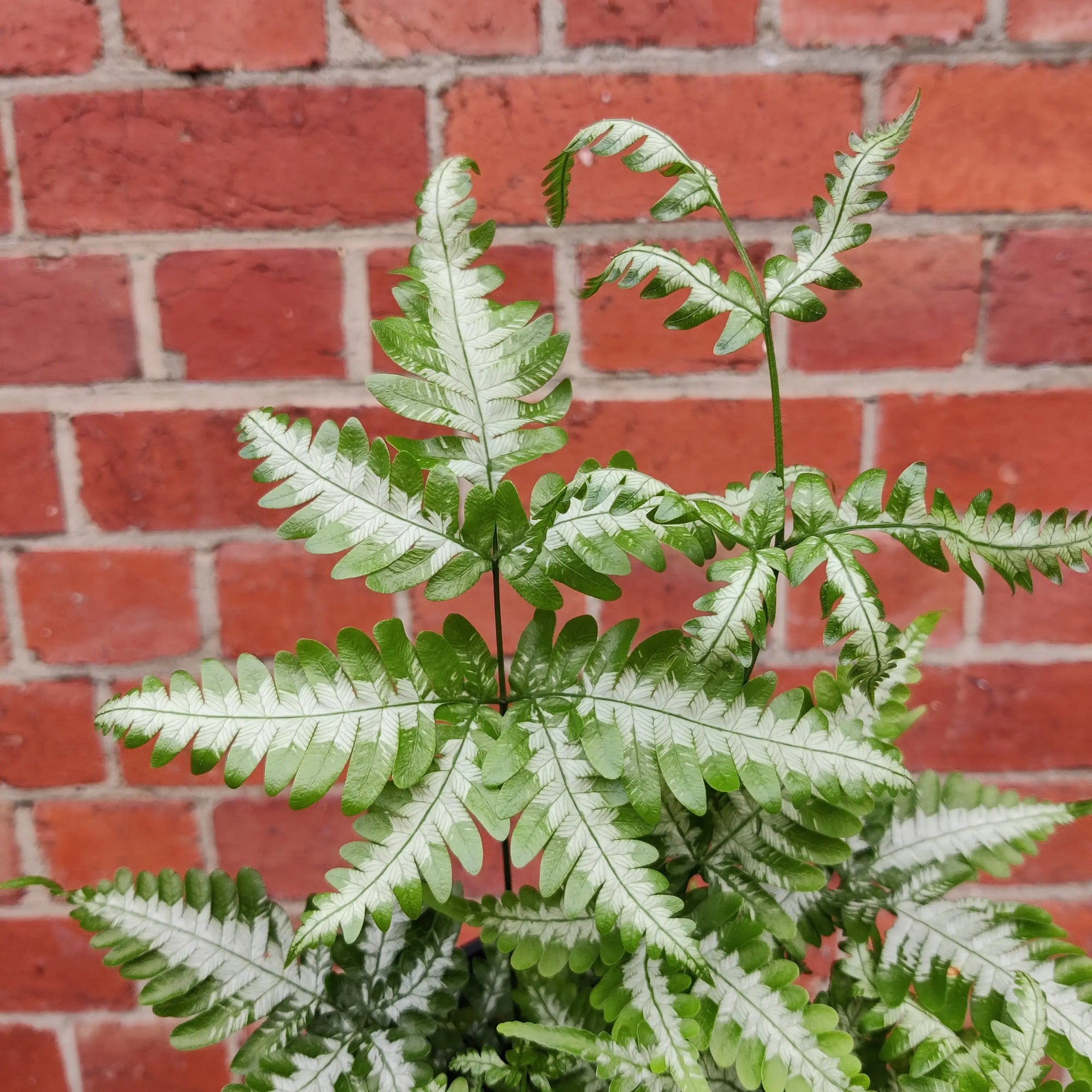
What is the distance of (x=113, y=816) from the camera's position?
819mm

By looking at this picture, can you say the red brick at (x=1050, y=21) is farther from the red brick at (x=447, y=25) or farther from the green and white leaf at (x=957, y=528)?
the green and white leaf at (x=957, y=528)

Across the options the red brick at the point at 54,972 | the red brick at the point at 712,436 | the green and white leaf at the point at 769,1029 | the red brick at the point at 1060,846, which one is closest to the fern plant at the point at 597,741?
the green and white leaf at the point at 769,1029

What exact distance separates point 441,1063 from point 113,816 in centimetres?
49

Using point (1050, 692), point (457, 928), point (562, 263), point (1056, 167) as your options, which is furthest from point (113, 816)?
point (1056, 167)

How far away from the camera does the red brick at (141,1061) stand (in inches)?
34.3

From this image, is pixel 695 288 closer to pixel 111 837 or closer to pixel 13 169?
pixel 13 169

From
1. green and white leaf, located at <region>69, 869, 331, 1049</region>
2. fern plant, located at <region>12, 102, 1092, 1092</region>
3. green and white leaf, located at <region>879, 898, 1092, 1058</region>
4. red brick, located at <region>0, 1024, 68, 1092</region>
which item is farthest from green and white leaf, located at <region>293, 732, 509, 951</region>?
red brick, located at <region>0, 1024, 68, 1092</region>

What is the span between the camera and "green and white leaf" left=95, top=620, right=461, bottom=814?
14.4 inches

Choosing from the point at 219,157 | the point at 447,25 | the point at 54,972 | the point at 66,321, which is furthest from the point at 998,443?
the point at 54,972

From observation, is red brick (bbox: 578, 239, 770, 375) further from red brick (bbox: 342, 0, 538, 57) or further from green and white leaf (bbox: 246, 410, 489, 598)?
green and white leaf (bbox: 246, 410, 489, 598)

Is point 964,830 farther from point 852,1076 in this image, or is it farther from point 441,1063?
point 441,1063

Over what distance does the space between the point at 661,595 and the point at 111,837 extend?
57cm

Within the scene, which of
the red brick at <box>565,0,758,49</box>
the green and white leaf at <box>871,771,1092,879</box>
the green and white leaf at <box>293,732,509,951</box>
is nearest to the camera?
the green and white leaf at <box>293,732,509,951</box>

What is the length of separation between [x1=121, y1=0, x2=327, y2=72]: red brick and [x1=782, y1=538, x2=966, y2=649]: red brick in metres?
0.59
